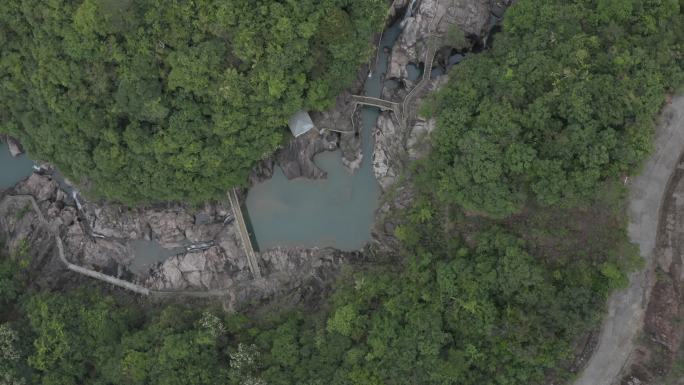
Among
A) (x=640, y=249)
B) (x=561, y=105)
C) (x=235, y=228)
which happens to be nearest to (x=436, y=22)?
(x=561, y=105)

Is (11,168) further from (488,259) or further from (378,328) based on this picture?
(488,259)

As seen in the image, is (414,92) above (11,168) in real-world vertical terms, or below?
below

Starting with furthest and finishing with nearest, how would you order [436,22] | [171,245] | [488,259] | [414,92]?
[171,245] < [414,92] < [436,22] < [488,259]

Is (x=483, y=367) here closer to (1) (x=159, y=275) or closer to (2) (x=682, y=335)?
(2) (x=682, y=335)

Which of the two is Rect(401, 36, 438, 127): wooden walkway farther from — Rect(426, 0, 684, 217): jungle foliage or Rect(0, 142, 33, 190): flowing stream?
Rect(0, 142, 33, 190): flowing stream

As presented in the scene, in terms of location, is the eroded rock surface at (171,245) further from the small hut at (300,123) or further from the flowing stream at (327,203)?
the small hut at (300,123)

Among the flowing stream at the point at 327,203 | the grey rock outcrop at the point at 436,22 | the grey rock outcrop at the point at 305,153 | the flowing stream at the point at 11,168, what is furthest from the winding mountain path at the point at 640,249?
the flowing stream at the point at 11,168
